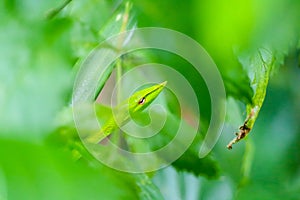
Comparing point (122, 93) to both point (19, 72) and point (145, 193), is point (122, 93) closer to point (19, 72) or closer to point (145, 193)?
point (145, 193)

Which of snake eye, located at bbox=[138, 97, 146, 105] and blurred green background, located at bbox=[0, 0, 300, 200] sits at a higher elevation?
snake eye, located at bbox=[138, 97, 146, 105]

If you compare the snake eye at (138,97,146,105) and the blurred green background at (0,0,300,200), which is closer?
the blurred green background at (0,0,300,200)

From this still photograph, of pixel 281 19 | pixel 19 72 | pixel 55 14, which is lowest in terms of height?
pixel 281 19

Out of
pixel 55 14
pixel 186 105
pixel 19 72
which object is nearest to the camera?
pixel 19 72

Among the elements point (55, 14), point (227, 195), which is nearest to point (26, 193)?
point (55, 14)

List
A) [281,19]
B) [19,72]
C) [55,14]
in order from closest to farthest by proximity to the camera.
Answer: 1. [281,19]
2. [19,72]
3. [55,14]

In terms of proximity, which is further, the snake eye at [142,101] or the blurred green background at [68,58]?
the snake eye at [142,101]

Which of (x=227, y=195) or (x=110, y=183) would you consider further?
(x=227, y=195)

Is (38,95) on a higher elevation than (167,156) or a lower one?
lower

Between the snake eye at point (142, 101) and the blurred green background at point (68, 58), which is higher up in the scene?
the snake eye at point (142, 101)

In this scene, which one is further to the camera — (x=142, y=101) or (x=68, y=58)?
(x=142, y=101)
